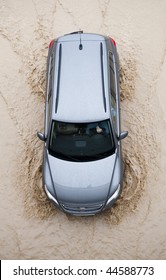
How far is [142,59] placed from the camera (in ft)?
29.2

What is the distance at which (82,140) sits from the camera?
7090 mm

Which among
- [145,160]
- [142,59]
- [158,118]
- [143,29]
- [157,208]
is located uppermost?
[143,29]

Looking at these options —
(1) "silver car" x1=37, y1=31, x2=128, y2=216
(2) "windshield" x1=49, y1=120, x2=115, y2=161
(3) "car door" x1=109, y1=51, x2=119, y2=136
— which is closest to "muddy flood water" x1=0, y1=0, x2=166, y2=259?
(1) "silver car" x1=37, y1=31, x2=128, y2=216

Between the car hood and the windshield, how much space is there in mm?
131

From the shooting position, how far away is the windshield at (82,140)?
279 inches

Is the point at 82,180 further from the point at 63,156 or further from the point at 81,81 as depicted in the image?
the point at 81,81

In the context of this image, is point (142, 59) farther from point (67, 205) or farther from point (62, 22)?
point (67, 205)

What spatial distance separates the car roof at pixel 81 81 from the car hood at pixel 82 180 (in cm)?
85

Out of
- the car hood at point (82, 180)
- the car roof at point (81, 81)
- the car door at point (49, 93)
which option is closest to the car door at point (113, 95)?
the car roof at point (81, 81)

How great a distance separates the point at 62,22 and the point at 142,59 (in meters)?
2.12

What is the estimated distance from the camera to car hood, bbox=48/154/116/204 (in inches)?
280

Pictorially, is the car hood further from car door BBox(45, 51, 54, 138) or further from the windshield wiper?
car door BBox(45, 51, 54, 138)

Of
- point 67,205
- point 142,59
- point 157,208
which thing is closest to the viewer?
point 67,205
